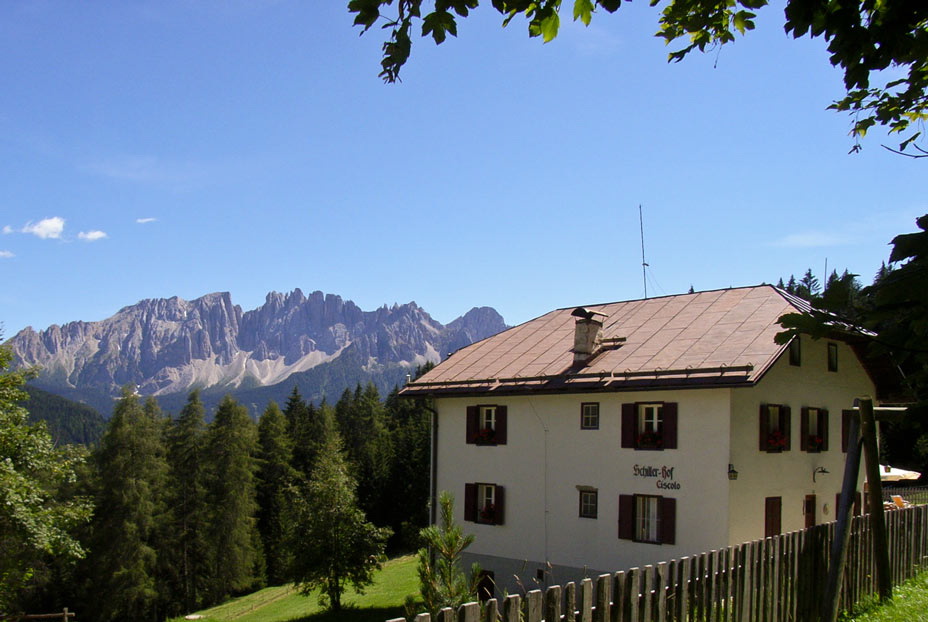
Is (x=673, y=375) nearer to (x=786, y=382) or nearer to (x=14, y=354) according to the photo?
(x=786, y=382)

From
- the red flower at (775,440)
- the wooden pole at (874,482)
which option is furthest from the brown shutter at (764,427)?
the wooden pole at (874,482)

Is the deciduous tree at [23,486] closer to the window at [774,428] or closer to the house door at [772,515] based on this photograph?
the house door at [772,515]

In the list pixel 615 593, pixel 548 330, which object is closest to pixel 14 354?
pixel 548 330

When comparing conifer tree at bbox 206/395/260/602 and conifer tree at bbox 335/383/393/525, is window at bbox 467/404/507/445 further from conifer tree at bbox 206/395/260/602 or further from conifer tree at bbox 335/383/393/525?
conifer tree at bbox 335/383/393/525

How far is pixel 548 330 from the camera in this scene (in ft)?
92.8

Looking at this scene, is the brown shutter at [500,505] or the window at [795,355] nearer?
the window at [795,355]

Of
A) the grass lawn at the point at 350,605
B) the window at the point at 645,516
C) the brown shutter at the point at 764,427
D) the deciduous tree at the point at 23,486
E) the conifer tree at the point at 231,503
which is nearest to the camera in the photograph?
the deciduous tree at the point at 23,486

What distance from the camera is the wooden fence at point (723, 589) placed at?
486cm

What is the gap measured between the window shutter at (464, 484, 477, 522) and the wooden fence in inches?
607

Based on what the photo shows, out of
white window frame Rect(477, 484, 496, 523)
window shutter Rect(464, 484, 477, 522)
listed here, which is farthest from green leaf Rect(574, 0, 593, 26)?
window shutter Rect(464, 484, 477, 522)

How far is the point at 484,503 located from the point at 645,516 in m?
5.77

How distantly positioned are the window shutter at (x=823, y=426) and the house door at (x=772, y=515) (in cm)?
333

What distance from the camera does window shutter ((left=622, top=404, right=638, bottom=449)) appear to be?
2145 cm

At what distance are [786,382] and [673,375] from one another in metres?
4.30
